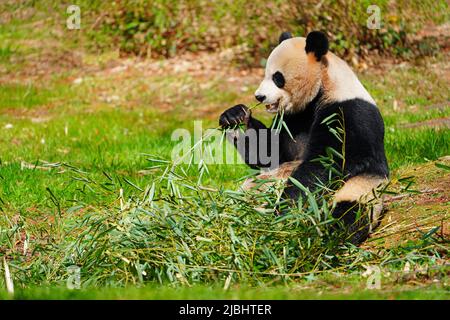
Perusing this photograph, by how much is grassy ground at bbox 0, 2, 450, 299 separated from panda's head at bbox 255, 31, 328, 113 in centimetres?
71

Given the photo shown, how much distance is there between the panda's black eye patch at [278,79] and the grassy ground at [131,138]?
31.3 inches

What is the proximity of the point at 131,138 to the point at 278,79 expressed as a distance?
14.2ft

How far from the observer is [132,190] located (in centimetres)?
715

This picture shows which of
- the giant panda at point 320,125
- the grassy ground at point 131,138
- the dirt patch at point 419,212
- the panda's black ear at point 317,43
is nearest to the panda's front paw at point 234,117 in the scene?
the giant panda at point 320,125

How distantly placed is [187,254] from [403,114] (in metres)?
6.31

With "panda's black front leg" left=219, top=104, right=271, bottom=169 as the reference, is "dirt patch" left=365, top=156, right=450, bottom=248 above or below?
below

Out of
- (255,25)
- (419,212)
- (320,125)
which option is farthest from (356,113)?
(255,25)

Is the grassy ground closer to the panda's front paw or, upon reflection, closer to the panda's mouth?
the panda's front paw

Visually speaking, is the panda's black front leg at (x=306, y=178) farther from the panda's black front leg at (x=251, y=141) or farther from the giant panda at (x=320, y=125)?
the panda's black front leg at (x=251, y=141)

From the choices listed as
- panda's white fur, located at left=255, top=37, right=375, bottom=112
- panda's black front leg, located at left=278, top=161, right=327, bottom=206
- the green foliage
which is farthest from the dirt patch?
the green foliage

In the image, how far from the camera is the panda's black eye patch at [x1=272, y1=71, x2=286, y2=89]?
6.04 m

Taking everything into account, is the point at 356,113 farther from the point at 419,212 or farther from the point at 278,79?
the point at 419,212

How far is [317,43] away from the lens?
19.4ft
